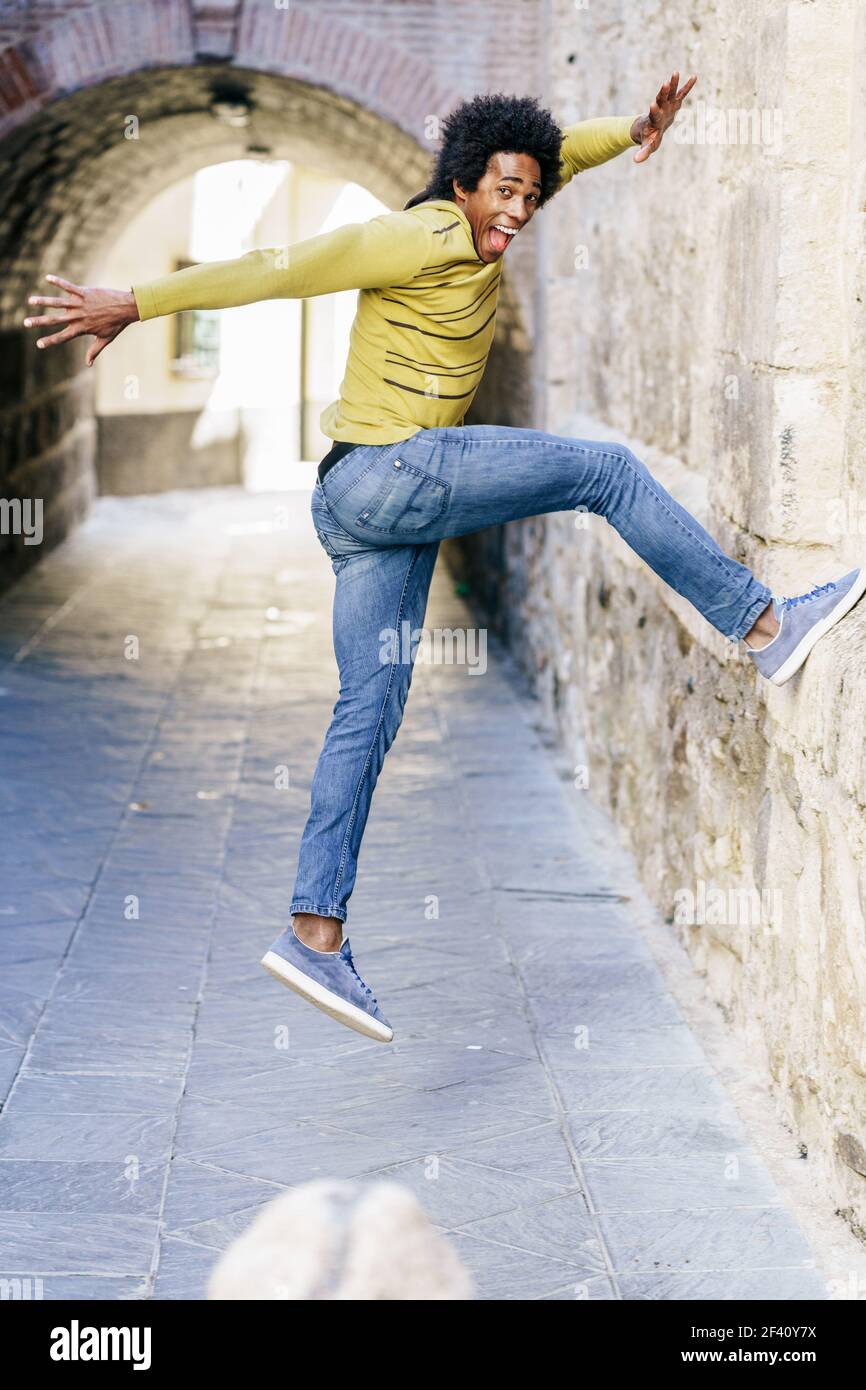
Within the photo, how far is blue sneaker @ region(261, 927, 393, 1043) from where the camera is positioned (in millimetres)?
3943

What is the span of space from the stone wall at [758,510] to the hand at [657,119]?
24 cm

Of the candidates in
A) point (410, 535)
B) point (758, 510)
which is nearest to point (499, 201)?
point (410, 535)

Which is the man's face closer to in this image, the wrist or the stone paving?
the wrist

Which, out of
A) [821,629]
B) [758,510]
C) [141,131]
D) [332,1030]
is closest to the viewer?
[821,629]

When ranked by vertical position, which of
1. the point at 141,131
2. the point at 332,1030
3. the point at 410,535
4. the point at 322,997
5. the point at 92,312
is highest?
the point at 141,131

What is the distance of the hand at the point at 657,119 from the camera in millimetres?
4051

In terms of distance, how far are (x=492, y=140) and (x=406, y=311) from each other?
0.39m

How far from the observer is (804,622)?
3.87m

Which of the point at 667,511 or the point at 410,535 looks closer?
the point at 667,511

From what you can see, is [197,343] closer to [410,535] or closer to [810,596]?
[410,535]

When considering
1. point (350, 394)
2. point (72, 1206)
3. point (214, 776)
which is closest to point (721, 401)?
point (350, 394)

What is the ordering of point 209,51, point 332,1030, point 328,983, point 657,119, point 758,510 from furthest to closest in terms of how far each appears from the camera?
point 209,51
point 332,1030
point 758,510
point 657,119
point 328,983

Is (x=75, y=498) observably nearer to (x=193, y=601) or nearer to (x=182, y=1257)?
(x=193, y=601)

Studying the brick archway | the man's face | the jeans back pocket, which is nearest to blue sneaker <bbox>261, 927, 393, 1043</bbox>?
the jeans back pocket
